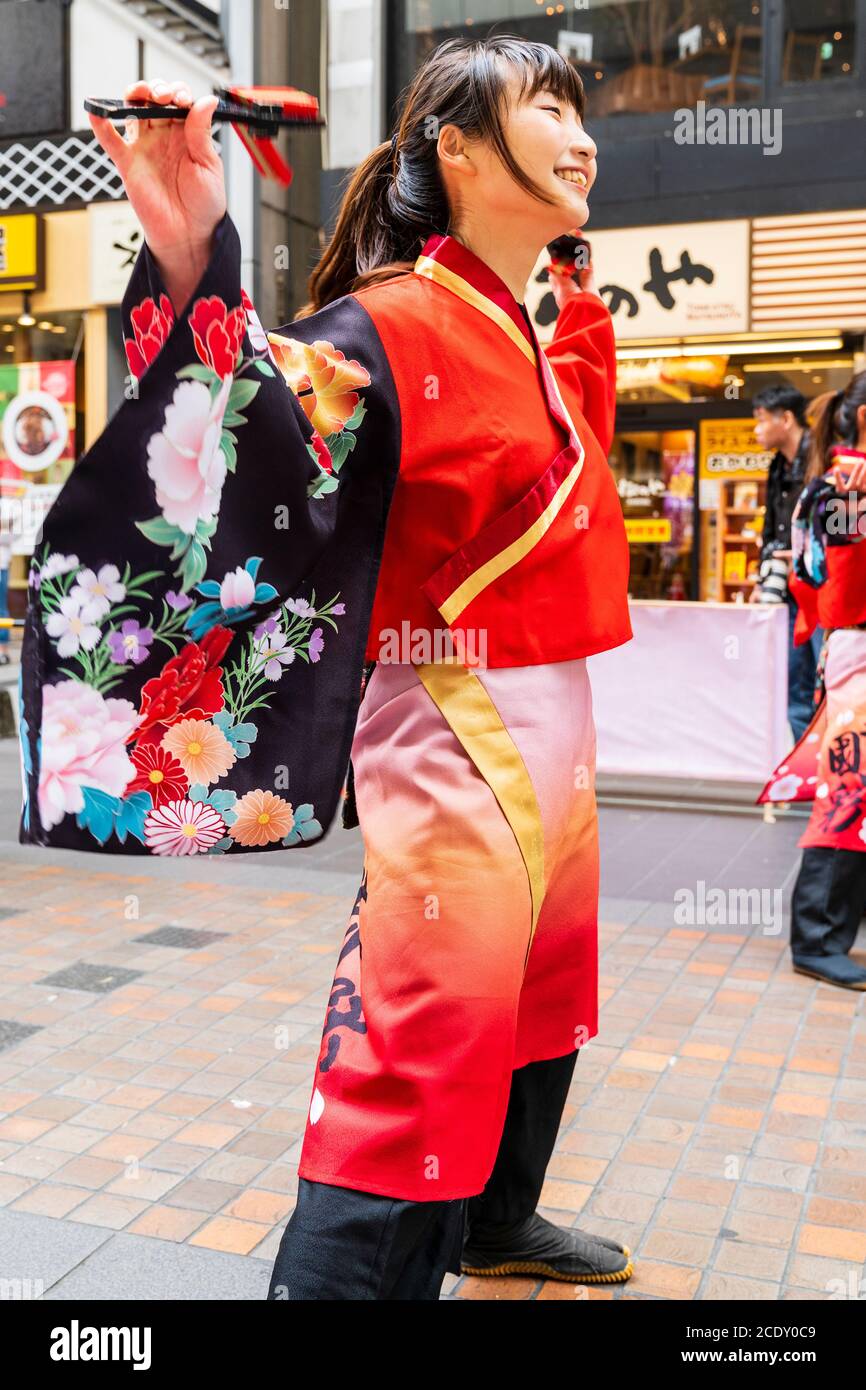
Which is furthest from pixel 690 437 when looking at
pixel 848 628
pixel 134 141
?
pixel 134 141

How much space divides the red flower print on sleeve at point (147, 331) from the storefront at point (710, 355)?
25.2 feet

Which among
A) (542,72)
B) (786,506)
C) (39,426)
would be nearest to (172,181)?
(542,72)

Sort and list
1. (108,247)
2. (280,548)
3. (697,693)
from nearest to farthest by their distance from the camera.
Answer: (280,548) < (697,693) < (108,247)

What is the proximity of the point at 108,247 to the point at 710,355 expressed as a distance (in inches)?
219

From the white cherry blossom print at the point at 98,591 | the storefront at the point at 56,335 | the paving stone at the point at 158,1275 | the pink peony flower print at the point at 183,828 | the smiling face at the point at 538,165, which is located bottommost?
the paving stone at the point at 158,1275

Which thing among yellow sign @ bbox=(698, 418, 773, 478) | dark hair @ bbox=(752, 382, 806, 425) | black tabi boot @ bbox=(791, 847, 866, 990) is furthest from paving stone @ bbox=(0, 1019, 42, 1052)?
yellow sign @ bbox=(698, 418, 773, 478)

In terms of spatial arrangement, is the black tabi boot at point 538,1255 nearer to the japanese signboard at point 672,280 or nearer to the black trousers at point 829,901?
the black trousers at point 829,901

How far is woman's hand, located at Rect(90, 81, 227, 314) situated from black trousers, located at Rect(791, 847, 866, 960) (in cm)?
325

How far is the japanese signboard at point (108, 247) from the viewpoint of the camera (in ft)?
38.8

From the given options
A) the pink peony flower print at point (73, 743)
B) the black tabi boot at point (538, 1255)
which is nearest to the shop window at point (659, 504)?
the black tabi boot at point (538, 1255)

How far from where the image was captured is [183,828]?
5.22 ft

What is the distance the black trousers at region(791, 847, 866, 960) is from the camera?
13.7ft

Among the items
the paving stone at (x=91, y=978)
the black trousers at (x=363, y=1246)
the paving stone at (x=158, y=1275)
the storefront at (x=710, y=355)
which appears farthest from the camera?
the storefront at (x=710, y=355)

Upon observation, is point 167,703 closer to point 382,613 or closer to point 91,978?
point 382,613
